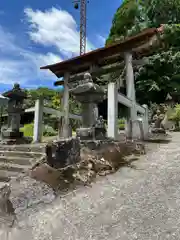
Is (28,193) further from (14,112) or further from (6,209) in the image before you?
(14,112)

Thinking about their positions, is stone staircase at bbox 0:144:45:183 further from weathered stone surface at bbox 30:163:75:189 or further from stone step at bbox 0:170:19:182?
weathered stone surface at bbox 30:163:75:189

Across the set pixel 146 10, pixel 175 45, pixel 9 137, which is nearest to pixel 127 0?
pixel 146 10

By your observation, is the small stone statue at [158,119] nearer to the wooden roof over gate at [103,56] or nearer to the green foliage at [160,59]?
the green foliage at [160,59]

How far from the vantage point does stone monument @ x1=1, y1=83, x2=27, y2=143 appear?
6907 millimetres

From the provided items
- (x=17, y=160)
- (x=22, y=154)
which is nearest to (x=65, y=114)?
(x=22, y=154)

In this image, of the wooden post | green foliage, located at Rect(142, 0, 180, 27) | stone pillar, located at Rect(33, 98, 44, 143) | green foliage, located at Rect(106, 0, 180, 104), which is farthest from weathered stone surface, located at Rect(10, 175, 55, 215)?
green foliage, located at Rect(142, 0, 180, 27)

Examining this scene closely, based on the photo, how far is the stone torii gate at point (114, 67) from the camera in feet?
16.9

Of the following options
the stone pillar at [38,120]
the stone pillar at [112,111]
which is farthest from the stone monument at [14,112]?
the stone pillar at [112,111]

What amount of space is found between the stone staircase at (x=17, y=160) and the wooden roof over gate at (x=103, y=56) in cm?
524

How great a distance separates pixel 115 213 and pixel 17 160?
2.65 metres

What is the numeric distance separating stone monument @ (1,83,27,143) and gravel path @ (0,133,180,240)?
15.2 ft

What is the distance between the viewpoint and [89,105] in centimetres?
466

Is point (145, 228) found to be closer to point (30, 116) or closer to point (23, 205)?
point (23, 205)

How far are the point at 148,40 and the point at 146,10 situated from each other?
1224cm
